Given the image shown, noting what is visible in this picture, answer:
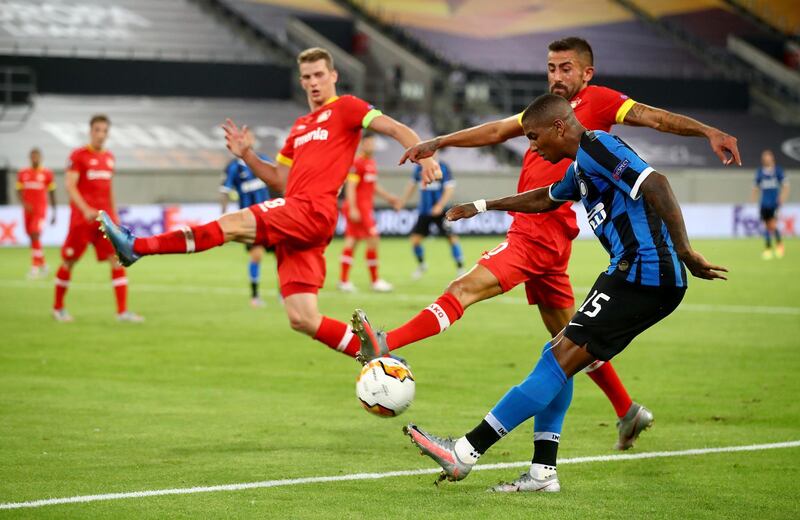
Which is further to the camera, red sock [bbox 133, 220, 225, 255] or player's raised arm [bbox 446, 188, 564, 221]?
red sock [bbox 133, 220, 225, 255]

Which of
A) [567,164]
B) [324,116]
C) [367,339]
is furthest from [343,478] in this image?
[324,116]

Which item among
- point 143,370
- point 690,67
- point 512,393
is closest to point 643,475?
point 512,393

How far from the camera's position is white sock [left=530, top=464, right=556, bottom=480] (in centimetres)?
655

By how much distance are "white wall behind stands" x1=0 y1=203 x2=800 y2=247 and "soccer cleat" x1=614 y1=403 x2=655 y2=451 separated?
2036 cm

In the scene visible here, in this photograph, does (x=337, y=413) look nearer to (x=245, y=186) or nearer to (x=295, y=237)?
(x=295, y=237)

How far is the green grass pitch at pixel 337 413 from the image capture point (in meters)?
6.31

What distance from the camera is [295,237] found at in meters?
8.47

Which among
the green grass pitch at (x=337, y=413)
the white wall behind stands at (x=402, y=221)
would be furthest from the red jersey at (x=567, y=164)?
the white wall behind stands at (x=402, y=221)

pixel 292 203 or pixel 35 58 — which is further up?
pixel 292 203

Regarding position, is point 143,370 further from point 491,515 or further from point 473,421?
point 491,515

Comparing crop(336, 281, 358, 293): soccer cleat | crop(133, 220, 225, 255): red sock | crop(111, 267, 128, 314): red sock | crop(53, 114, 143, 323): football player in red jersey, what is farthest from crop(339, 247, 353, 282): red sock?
crop(133, 220, 225, 255): red sock

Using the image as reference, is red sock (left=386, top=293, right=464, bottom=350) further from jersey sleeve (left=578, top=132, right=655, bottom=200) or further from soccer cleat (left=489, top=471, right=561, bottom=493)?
jersey sleeve (left=578, top=132, right=655, bottom=200)

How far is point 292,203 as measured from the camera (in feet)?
28.0

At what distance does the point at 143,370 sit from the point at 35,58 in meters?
28.9
